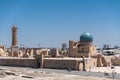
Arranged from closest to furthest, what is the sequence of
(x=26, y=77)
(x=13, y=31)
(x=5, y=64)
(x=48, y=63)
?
(x=26, y=77) < (x=48, y=63) < (x=5, y=64) < (x=13, y=31)

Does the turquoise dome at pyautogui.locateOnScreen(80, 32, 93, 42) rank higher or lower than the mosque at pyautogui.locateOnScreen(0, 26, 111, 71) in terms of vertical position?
higher

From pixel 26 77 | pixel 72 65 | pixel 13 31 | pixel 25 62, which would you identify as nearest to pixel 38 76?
pixel 26 77

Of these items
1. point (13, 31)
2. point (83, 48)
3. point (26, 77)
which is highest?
point (13, 31)

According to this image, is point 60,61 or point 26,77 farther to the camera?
point 60,61

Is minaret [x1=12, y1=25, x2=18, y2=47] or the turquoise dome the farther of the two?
minaret [x1=12, y1=25, x2=18, y2=47]

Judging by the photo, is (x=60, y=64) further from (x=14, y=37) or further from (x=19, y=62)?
(x=14, y=37)

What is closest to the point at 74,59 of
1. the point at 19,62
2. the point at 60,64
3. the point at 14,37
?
the point at 60,64

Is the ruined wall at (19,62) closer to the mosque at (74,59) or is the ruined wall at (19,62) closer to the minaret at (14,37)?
the mosque at (74,59)

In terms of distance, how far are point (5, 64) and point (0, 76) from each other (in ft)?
50.4

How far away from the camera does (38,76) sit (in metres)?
31.7

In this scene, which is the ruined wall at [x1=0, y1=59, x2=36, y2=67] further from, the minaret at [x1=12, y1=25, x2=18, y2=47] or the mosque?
the minaret at [x1=12, y1=25, x2=18, y2=47]

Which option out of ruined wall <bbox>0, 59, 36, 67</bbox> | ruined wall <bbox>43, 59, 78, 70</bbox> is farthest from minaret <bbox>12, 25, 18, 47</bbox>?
ruined wall <bbox>43, 59, 78, 70</bbox>

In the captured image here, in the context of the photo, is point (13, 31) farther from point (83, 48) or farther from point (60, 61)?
point (60, 61)

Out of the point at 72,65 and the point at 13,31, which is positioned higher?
the point at 13,31
